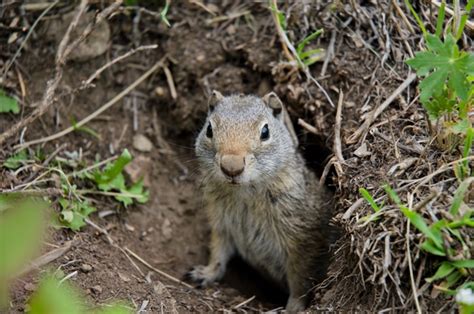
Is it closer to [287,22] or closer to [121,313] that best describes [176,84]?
[287,22]

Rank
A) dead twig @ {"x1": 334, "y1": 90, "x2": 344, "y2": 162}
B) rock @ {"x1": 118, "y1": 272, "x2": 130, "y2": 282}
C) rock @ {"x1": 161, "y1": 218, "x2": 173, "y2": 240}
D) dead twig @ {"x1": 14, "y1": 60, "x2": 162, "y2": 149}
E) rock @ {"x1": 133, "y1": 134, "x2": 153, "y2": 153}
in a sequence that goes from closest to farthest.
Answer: rock @ {"x1": 118, "y1": 272, "x2": 130, "y2": 282} → dead twig @ {"x1": 334, "y1": 90, "x2": 344, "y2": 162} → dead twig @ {"x1": 14, "y1": 60, "x2": 162, "y2": 149} → rock @ {"x1": 161, "y1": 218, "x2": 173, "y2": 240} → rock @ {"x1": 133, "y1": 134, "x2": 153, "y2": 153}

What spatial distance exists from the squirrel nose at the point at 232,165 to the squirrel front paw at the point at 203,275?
1.72m

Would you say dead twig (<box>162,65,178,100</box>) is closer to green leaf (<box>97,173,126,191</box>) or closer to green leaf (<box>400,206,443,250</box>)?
green leaf (<box>97,173,126,191</box>)

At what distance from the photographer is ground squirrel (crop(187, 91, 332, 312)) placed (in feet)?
15.1

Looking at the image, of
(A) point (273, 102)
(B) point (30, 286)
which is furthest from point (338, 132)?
(B) point (30, 286)

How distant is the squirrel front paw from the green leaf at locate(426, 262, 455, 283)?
2561 millimetres

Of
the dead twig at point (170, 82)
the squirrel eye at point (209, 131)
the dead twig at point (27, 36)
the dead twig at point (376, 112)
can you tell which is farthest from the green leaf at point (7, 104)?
the dead twig at point (376, 112)

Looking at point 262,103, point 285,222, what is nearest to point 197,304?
point 285,222

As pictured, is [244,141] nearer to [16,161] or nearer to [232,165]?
[232,165]

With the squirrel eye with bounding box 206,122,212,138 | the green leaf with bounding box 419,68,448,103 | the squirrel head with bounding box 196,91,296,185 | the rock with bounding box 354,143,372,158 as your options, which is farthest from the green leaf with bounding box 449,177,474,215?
the squirrel eye with bounding box 206,122,212,138

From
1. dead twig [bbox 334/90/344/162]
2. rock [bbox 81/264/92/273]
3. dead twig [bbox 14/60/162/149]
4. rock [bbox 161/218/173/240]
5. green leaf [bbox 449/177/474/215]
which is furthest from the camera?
rock [bbox 161/218/173/240]

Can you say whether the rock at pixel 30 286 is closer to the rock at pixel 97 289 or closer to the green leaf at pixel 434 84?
the rock at pixel 97 289

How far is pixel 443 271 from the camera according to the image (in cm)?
328

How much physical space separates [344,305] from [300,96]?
7.57ft
